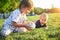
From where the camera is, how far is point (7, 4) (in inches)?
82.2

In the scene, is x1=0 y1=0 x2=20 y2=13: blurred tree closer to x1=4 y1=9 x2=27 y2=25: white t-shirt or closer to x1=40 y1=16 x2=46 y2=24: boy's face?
x1=4 y1=9 x2=27 y2=25: white t-shirt

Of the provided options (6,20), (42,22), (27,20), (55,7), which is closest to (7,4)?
(6,20)

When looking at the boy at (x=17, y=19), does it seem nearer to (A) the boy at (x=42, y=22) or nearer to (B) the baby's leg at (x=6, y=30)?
(B) the baby's leg at (x=6, y=30)

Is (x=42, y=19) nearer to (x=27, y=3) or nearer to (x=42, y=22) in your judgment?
(x=42, y=22)

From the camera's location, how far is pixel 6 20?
207 centimetres

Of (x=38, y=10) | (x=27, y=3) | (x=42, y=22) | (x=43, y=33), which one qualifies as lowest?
(x=43, y=33)

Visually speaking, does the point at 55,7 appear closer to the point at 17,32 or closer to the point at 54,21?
the point at 54,21

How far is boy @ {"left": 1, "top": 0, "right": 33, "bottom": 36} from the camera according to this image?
2.05 m

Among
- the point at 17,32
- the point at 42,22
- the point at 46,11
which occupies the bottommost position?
the point at 17,32

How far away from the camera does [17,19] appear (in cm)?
205

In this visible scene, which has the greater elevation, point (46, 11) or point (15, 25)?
point (46, 11)

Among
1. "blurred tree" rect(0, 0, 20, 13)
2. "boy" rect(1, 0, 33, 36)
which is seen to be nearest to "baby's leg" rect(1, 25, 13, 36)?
"boy" rect(1, 0, 33, 36)

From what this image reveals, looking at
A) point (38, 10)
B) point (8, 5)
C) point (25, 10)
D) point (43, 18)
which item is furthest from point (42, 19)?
point (8, 5)

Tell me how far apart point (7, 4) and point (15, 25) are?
0.33m
